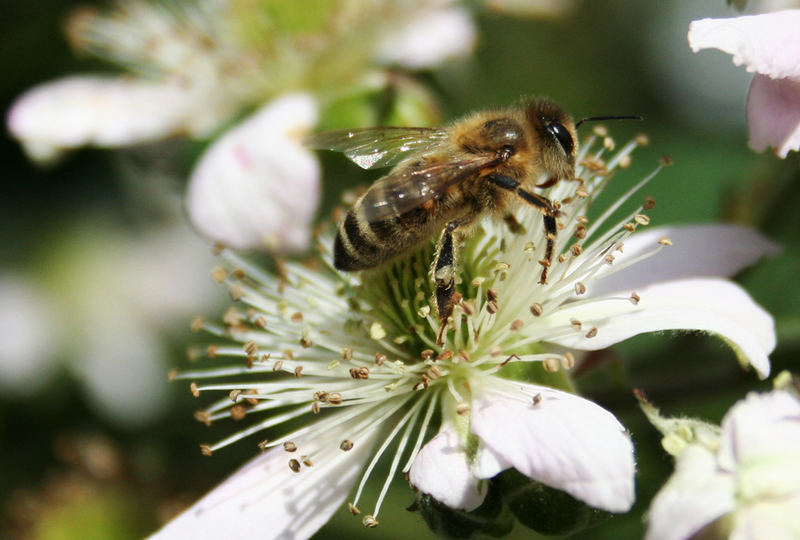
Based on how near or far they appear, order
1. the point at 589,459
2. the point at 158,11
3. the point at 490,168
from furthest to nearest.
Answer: the point at 158,11, the point at 490,168, the point at 589,459

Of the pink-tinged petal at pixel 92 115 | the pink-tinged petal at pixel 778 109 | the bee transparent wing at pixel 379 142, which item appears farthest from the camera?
the pink-tinged petal at pixel 92 115

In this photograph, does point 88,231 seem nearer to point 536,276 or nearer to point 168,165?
point 168,165

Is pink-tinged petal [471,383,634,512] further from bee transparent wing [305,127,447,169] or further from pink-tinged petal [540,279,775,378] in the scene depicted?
bee transparent wing [305,127,447,169]

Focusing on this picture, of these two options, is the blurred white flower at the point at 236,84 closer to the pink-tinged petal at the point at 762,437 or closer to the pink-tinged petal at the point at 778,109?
the pink-tinged petal at the point at 778,109

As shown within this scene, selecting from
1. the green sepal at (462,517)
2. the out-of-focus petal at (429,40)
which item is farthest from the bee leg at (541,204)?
the out-of-focus petal at (429,40)

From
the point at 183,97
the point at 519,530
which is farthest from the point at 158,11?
the point at 519,530

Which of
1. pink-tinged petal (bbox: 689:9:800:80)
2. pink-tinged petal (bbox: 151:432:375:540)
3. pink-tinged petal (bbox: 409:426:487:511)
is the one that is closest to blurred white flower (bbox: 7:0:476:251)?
pink-tinged petal (bbox: 151:432:375:540)
